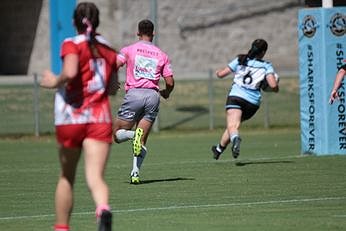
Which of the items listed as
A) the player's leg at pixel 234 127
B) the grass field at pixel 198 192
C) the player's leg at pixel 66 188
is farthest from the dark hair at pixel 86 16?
the player's leg at pixel 234 127

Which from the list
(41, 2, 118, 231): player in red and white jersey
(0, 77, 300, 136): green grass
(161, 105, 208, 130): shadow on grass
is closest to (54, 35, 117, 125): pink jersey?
(41, 2, 118, 231): player in red and white jersey

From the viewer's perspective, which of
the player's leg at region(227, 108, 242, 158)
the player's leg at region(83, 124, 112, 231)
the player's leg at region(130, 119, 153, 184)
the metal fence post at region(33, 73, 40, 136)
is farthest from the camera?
the metal fence post at region(33, 73, 40, 136)

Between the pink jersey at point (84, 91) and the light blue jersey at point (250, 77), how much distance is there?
29.2ft

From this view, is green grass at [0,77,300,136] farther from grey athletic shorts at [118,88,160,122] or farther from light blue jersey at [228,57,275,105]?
grey athletic shorts at [118,88,160,122]

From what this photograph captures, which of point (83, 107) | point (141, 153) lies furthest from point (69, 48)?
point (141, 153)

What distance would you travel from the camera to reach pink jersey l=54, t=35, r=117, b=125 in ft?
34.7

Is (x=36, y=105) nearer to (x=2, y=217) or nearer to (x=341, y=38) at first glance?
(x=341, y=38)

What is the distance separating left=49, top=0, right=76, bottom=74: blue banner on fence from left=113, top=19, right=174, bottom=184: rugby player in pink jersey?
21.4m

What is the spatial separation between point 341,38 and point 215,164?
343 centimetres

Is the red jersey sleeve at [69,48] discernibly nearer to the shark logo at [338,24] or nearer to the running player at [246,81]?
the running player at [246,81]

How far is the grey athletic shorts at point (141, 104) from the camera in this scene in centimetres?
1691

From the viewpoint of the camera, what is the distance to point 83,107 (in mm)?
10586

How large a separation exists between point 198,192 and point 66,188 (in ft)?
17.2

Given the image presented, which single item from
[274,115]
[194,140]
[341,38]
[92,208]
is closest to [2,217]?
[92,208]
